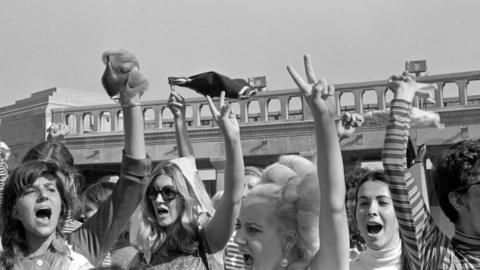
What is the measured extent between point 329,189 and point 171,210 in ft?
3.90

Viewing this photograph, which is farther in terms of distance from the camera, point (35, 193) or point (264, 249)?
point (35, 193)

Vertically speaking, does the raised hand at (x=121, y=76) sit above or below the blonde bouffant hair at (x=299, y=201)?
above

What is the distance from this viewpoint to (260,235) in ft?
9.38

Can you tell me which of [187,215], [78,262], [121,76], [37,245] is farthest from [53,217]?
[121,76]

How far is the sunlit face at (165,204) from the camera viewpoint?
353 centimetres

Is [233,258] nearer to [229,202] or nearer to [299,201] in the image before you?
[229,202]

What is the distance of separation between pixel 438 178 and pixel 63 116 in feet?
47.3

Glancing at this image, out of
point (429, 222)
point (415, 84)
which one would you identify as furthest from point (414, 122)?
point (429, 222)

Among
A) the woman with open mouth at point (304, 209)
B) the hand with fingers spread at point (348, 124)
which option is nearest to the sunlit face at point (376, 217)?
the hand with fingers spread at point (348, 124)

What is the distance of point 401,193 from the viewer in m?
2.77

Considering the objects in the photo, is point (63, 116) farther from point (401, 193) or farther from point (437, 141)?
point (401, 193)

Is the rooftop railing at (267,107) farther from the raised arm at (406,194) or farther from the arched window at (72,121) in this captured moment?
the raised arm at (406,194)

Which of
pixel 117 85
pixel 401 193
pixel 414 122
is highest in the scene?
pixel 117 85

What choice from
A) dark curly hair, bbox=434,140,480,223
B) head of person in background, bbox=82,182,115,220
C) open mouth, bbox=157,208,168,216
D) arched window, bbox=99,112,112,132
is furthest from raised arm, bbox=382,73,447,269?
arched window, bbox=99,112,112,132
